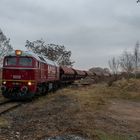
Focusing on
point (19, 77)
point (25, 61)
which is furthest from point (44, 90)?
point (19, 77)

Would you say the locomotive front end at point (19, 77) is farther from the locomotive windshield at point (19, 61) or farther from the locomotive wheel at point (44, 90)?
the locomotive wheel at point (44, 90)

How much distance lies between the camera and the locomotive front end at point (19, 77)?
26312mm

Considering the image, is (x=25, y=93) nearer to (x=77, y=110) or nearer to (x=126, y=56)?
(x=77, y=110)

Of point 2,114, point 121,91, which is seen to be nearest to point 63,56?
point 121,91

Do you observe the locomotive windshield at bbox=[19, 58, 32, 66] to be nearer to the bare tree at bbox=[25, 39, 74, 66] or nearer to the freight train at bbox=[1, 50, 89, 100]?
the freight train at bbox=[1, 50, 89, 100]

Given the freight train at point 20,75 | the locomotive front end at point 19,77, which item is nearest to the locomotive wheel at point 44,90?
the freight train at point 20,75

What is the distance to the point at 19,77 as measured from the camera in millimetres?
26547

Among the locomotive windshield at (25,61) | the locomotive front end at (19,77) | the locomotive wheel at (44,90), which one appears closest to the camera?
the locomotive front end at (19,77)

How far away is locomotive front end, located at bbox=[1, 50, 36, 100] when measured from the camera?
86.3ft

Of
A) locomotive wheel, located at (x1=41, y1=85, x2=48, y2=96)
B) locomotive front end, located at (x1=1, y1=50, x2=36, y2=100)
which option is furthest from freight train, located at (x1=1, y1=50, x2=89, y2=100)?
locomotive wheel, located at (x1=41, y1=85, x2=48, y2=96)

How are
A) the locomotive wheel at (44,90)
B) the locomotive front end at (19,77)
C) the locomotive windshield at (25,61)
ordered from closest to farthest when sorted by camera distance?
the locomotive front end at (19,77)
the locomotive windshield at (25,61)
the locomotive wheel at (44,90)

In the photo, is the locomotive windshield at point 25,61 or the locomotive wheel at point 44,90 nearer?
the locomotive windshield at point 25,61

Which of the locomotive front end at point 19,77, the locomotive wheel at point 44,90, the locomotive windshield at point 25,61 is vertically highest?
the locomotive windshield at point 25,61

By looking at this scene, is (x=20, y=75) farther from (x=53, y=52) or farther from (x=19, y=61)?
(x=53, y=52)
